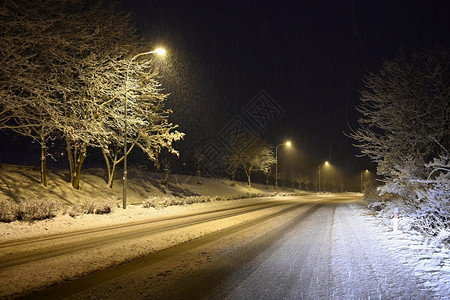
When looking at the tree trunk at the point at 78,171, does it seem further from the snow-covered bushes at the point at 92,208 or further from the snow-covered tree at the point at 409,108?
the snow-covered tree at the point at 409,108

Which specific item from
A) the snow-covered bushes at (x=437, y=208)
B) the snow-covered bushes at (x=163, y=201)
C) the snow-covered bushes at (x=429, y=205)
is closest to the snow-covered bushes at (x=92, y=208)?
the snow-covered bushes at (x=163, y=201)

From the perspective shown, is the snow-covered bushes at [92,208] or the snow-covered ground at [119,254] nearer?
the snow-covered ground at [119,254]

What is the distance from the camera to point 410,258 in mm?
6906

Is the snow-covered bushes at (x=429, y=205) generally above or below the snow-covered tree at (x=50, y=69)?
below

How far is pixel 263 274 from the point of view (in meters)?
5.77

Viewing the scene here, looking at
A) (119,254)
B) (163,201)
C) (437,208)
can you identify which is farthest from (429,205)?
(163,201)

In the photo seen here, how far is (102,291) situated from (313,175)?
104346 millimetres

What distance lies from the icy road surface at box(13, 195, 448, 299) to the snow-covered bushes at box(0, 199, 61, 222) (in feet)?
25.3

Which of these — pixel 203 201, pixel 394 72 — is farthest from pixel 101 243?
pixel 203 201

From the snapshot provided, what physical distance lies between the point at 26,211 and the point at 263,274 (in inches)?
433

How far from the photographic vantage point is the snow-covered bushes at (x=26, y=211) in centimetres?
1180

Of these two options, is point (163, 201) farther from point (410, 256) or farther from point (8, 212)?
point (410, 256)

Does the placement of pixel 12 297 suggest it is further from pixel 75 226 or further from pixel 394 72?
pixel 394 72

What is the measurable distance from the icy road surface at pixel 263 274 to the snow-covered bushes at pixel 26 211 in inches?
304
